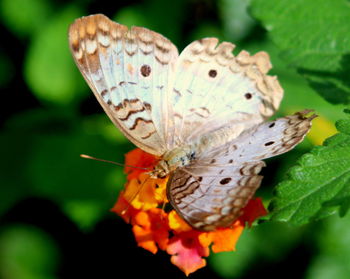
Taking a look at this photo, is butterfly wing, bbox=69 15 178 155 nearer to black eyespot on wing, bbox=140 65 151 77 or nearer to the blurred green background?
black eyespot on wing, bbox=140 65 151 77

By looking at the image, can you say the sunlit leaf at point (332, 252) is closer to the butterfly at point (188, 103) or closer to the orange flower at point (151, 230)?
the butterfly at point (188, 103)

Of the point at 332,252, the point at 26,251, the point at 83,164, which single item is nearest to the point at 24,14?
the point at 83,164

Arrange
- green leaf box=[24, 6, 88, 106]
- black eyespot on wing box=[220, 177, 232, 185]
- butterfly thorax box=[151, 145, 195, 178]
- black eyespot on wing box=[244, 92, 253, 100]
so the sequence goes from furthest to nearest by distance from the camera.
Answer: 1. green leaf box=[24, 6, 88, 106]
2. black eyespot on wing box=[244, 92, 253, 100]
3. butterfly thorax box=[151, 145, 195, 178]
4. black eyespot on wing box=[220, 177, 232, 185]

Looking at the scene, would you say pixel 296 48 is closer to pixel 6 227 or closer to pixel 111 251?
pixel 111 251

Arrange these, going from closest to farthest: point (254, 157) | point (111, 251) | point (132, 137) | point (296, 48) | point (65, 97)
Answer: point (254, 157), point (132, 137), point (296, 48), point (111, 251), point (65, 97)

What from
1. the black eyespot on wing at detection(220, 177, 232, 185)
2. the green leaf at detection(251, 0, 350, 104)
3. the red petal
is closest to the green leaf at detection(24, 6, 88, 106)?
the green leaf at detection(251, 0, 350, 104)

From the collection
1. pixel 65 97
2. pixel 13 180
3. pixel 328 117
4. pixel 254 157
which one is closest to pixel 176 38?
pixel 65 97
